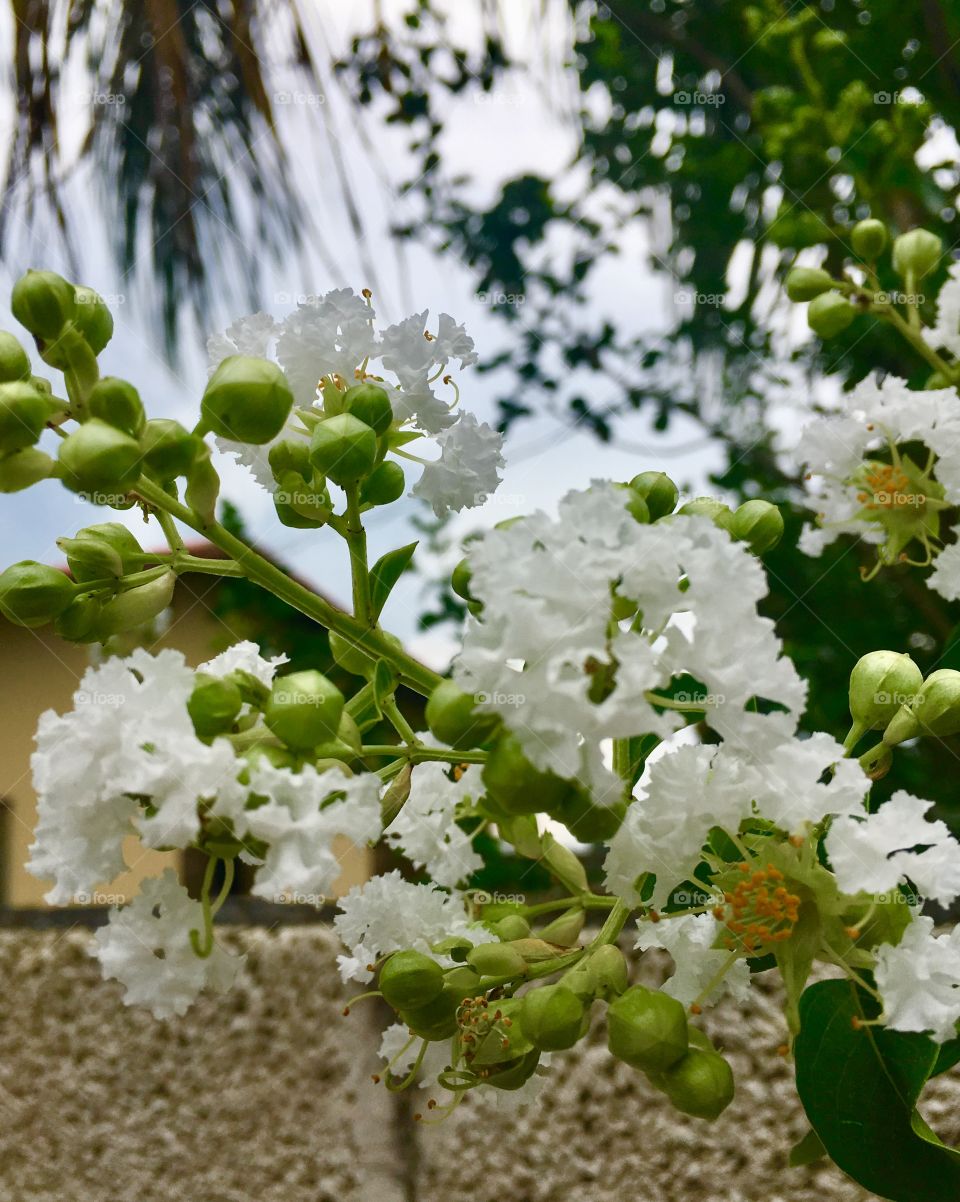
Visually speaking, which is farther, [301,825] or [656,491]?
[656,491]

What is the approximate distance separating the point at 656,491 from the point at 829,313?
1.33 ft

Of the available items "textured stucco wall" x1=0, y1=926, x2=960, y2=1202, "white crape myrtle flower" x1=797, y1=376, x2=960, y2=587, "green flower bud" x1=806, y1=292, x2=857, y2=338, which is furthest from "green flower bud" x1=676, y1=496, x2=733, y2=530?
"textured stucco wall" x1=0, y1=926, x2=960, y2=1202

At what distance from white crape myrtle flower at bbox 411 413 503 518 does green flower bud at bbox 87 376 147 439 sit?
0.14m

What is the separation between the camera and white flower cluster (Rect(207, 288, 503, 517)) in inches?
18.7

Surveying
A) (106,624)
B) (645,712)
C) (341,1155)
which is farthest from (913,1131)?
(341,1155)

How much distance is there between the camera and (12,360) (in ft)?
1.34

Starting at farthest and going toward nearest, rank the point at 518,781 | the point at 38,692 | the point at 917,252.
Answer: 1. the point at 38,692
2. the point at 917,252
3. the point at 518,781

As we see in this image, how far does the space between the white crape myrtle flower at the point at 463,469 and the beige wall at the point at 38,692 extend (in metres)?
0.36

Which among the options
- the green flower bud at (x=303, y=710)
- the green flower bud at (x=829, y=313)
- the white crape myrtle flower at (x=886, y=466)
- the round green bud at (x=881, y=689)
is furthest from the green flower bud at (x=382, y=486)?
the green flower bud at (x=829, y=313)

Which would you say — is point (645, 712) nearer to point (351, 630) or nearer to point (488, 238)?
point (351, 630)

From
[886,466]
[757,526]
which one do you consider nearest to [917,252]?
[886,466]

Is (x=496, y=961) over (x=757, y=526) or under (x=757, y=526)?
under

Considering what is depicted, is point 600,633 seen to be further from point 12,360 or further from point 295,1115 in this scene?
point 295,1115

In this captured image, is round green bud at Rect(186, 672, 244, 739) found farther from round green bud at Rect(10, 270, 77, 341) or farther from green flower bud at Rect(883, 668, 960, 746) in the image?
green flower bud at Rect(883, 668, 960, 746)
